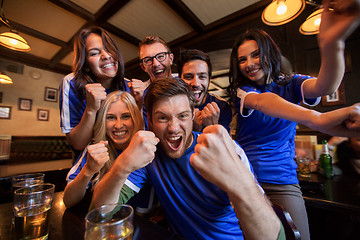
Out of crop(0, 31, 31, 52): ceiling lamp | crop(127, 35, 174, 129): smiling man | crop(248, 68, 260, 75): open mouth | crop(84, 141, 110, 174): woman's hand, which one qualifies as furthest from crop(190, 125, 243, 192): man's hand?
crop(0, 31, 31, 52): ceiling lamp

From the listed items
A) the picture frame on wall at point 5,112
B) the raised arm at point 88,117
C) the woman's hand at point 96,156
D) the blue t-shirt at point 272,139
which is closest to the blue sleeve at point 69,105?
the raised arm at point 88,117

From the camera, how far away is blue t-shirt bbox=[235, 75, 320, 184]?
1.30m

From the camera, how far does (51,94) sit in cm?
693

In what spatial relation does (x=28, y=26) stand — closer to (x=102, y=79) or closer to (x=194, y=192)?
(x=102, y=79)

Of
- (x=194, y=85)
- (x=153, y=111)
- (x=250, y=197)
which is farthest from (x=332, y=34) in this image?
(x=194, y=85)

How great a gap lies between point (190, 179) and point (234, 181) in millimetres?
459

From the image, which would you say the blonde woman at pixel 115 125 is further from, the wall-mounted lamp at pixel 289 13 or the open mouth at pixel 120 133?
the wall-mounted lamp at pixel 289 13

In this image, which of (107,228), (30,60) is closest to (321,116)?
(107,228)

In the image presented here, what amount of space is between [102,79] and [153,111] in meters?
0.91

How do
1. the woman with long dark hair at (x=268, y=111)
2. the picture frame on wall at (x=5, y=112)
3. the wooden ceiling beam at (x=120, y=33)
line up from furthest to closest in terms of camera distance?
1. the picture frame on wall at (x=5, y=112)
2. the wooden ceiling beam at (x=120, y=33)
3. the woman with long dark hair at (x=268, y=111)

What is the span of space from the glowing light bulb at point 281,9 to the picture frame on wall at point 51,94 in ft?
27.8

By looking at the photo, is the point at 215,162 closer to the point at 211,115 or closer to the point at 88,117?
the point at 211,115

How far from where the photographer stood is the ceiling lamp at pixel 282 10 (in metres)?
1.95

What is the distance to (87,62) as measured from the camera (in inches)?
62.4
